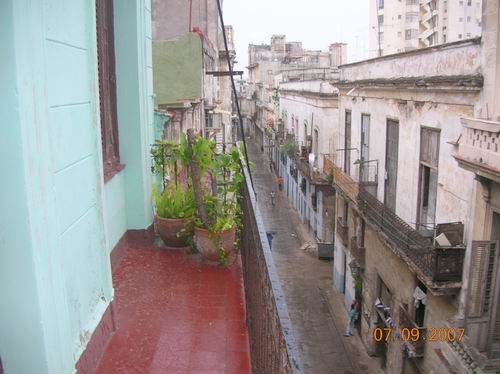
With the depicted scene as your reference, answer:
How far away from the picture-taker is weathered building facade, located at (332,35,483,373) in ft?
31.1

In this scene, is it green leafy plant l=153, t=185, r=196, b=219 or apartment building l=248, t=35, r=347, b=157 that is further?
apartment building l=248, t=35, r=347, b=157

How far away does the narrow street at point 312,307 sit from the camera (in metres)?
13.7

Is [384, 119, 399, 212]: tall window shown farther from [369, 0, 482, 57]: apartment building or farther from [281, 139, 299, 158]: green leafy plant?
[369, 0, 482, 57]: apartment building

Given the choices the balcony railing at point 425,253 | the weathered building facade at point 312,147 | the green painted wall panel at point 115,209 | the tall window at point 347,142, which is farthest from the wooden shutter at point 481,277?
the weathered building facade at point 312,147

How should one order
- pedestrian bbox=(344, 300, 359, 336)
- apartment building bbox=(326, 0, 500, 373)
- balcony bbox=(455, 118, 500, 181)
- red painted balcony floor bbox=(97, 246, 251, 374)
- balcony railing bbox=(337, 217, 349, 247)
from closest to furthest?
red painted balcony floor bbox=(97, 246, 251, 374) < balcony bbox=(455, 118, 500, 181) < apartment building bbox=(326, 0, 500, 373) < pedestrian bbox=(344, 300, 359, 336) < balcony railing bbox=(337, 217, 349, 247)

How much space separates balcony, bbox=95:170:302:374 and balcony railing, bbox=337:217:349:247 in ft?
40.2

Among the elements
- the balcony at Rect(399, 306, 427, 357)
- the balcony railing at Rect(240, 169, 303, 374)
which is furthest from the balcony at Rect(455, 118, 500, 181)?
the balcony railing at Rect(240, 169, 303, 374)

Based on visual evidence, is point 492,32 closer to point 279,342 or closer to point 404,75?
point 404,75

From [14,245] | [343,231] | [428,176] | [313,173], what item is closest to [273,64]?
[313,173]

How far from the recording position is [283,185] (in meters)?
36.6

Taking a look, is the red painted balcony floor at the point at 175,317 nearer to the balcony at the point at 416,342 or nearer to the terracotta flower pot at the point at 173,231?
the terracotta flower pot at the point at 173,231

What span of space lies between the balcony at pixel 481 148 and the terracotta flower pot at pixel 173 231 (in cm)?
467

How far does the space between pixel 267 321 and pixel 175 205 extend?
3.06m

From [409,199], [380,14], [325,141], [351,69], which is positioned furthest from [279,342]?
[380,14]
